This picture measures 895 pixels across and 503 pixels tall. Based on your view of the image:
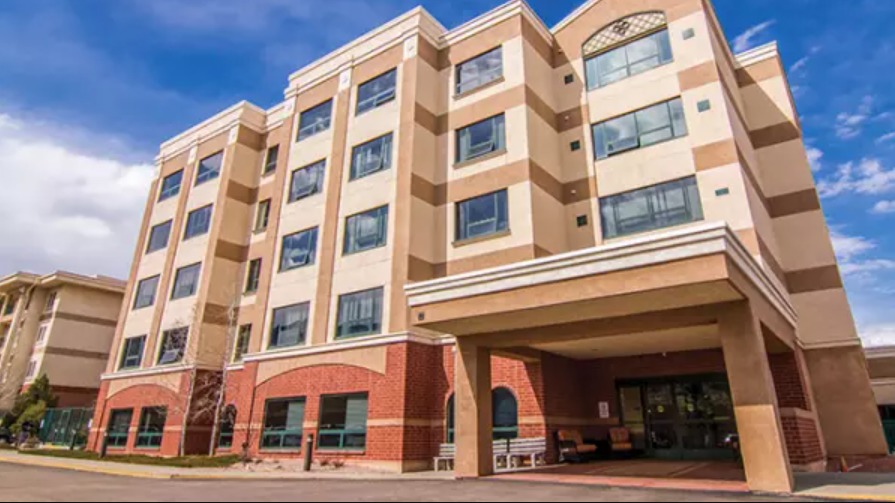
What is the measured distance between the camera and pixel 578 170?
20.6 metres

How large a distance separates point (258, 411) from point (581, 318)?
14382 mm

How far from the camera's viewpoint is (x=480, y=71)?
22.2 m

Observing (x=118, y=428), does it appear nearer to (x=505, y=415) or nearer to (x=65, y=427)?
(x=65, y=427)

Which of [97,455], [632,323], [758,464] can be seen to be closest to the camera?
[758,464]

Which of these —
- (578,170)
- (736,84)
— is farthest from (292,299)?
(736,84)

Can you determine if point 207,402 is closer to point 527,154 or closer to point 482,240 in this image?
point 482,240

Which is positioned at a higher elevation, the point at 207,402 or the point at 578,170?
the point at 578,170

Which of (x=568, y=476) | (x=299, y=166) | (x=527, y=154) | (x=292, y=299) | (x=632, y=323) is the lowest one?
(x=568, y=476)

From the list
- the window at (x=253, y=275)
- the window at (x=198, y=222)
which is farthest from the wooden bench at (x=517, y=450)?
the window at (x=198, y=222)

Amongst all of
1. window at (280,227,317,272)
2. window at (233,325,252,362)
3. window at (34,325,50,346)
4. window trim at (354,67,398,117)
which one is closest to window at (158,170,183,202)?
window at (233,325,252,362)

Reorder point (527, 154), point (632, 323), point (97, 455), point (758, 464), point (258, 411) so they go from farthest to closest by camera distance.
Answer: point (97, 455) < point (258, 411) < point (527, 154) < point (632, 323) < point (758, 464)

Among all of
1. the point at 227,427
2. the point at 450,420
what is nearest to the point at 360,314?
the point at 450,420

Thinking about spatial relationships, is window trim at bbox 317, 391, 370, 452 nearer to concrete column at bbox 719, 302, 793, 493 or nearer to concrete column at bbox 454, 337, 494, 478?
concrete column at bbox 454, 337, 494, 478

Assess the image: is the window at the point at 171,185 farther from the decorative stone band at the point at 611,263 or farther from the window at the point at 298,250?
the decorative stone band at the point at 611,263
